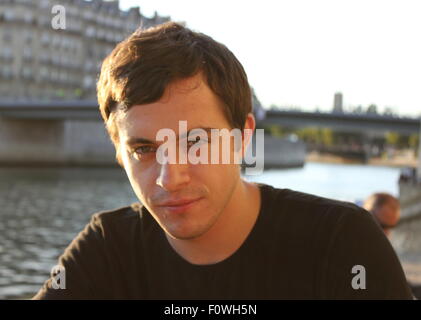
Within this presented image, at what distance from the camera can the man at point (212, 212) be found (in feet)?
4.23

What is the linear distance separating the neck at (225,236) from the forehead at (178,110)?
0.65 ft

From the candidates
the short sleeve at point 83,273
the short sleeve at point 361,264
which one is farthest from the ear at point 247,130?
the short sleeve at point 83,273

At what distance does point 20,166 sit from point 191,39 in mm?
34810

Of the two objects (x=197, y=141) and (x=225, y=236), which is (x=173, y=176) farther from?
(x=225, y=236)

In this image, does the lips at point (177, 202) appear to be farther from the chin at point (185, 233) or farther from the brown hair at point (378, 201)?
the brown hair at point (378, 201)

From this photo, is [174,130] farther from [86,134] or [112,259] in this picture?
[86,134]

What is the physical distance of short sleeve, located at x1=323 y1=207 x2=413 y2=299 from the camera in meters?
1.23

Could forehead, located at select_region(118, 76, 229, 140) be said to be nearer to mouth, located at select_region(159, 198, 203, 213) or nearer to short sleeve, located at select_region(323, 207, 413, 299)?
mouth, located at select_region(159, 198, 203, 213)

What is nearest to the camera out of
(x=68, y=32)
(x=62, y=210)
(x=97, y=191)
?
(x=62, y=210)

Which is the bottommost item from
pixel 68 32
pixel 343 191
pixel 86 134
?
pixel 343 191

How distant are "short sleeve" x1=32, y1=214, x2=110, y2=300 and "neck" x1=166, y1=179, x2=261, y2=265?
0.18 metres

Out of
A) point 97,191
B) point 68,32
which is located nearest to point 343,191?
point 97,191

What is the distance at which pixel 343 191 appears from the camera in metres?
29.7

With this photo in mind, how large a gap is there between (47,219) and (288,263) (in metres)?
15.1
